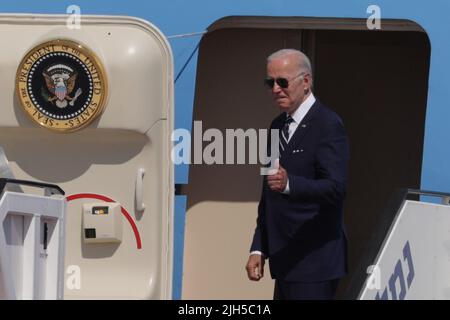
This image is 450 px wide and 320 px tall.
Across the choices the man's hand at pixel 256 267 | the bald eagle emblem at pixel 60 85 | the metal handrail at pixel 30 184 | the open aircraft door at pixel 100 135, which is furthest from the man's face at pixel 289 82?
the metal handrail at pixel 30 184

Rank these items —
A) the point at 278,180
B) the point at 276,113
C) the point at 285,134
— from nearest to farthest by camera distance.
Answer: the point at 278,180 < the point at 285,134 < the point at 276,113

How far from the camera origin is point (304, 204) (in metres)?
5.42

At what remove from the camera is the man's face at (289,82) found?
17.9 ft

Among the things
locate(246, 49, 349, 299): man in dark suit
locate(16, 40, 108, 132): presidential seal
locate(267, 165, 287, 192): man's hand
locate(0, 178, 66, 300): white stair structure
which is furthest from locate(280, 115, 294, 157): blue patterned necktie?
locate(0, 178, 66, 300): white stair structure

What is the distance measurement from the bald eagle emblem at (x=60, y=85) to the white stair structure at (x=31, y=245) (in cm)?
92

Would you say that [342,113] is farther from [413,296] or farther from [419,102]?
[413,296]

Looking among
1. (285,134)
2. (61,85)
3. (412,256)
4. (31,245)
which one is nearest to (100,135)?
(61,85)

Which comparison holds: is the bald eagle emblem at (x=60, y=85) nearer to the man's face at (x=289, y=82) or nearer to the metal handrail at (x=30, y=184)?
the metal handrail at (x=30, y=184)

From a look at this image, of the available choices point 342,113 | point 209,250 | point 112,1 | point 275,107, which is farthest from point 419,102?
point 112,1

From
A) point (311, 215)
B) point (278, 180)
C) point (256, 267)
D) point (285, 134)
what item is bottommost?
point (256, 267)

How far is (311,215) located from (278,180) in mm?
371

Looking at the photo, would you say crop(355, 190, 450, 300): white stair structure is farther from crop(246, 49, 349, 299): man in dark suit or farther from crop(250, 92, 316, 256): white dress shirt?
crop(250, 92, 316, 256): white dress shirt

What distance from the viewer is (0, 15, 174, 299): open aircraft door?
579 centimetres

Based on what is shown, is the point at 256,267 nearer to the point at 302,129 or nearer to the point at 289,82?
the point at 302,129
